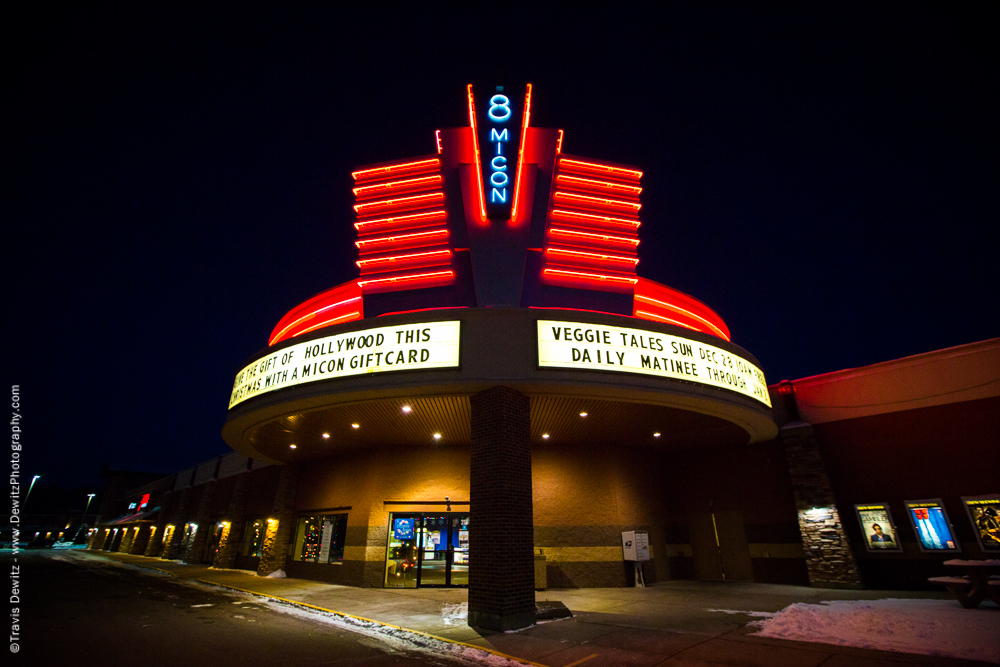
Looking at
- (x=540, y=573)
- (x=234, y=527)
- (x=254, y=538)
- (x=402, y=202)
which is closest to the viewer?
(x=540, y=573)

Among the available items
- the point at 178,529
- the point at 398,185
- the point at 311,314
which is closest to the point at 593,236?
the point at 398,185

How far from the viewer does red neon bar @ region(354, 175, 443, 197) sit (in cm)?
1642

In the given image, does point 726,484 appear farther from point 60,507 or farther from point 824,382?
point 60,507

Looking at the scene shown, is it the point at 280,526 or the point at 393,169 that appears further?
the point at 280,526

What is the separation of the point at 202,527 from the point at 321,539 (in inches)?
609

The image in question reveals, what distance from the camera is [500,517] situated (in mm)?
9875

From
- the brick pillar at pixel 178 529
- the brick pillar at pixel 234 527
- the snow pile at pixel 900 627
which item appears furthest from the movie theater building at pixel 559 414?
the brick pillar at pixel 178 529

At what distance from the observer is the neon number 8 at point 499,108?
1663cm

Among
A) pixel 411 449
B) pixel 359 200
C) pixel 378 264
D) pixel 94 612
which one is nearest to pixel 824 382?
pixel 411 449

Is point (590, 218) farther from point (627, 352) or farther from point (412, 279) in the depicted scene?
point (412, 279)

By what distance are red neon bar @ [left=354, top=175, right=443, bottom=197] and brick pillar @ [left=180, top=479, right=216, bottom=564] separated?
23.3 meters

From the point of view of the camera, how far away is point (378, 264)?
15.8 m

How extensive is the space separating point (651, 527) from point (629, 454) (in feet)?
8.70


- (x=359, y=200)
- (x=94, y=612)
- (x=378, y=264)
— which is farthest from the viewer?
(x=359, y=200)
